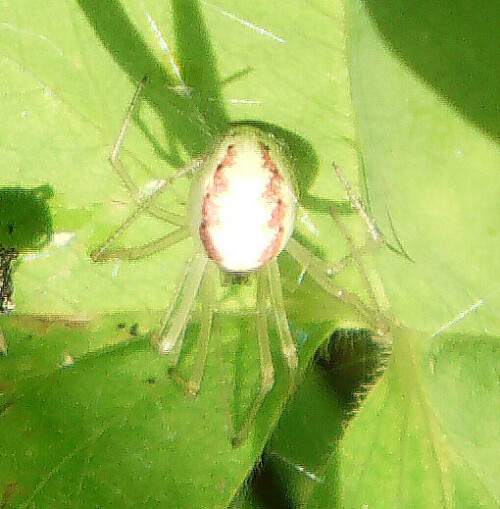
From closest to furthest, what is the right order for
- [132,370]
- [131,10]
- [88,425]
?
[131,10] → [88,425] → [132,370]

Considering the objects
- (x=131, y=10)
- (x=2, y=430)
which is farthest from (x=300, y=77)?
(x=2, y=430)

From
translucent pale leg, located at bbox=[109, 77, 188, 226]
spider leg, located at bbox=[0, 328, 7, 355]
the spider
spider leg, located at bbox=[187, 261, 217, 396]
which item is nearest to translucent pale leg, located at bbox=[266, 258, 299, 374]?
the spider

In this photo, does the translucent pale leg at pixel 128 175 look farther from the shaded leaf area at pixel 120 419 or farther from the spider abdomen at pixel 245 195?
the shaded leaf area at pixel 120 419

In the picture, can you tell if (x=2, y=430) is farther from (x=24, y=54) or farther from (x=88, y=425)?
(x=24, y=54)

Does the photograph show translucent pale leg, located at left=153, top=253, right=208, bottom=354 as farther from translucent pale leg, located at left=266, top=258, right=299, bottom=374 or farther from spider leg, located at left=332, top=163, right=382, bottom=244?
spider leg, located at left=332, top=163, right=382, bottom=244

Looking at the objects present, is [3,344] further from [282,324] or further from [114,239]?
[282,324]

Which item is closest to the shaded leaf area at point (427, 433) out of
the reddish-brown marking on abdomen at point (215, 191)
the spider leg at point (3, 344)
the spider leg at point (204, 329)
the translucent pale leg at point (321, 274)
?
the translucent pale leg at point (321, 274)
